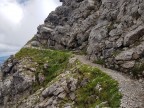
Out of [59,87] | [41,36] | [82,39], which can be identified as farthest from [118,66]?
[41,36]

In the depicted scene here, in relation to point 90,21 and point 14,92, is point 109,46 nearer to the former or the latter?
point 90,21

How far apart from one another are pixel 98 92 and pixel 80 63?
2172 cm

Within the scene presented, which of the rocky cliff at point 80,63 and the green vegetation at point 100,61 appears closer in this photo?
the rocky cliff at point 80,63

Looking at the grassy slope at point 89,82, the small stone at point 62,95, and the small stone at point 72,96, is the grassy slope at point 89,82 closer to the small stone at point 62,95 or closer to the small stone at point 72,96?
the small stone at point 72,96

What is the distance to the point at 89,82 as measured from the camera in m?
67.3

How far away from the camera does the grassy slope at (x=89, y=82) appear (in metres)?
57.8

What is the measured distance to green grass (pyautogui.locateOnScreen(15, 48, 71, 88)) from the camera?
294 feet

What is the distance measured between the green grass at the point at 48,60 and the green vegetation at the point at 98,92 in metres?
20.0

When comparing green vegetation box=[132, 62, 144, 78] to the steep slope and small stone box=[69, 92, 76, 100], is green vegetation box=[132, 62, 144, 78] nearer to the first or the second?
the steep slope

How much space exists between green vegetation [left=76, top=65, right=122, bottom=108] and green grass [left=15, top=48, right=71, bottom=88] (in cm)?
2004

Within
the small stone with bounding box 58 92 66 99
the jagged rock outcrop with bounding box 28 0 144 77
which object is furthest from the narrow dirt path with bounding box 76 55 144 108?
the small stone with bounding box 58 92 66 99

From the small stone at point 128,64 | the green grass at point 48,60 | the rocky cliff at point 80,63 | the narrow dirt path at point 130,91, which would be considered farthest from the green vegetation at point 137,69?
the green grass at point 48,60

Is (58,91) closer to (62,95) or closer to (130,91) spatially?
(62,95)

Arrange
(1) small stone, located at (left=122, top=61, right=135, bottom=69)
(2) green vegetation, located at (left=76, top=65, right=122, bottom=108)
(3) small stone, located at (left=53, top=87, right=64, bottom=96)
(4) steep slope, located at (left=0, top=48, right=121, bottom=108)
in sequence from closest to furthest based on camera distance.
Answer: (2) green vegetation, located at (left=76, top=65, right=122, bottom=108) < (4) steep slope, located at (left=0, top=48, right=121, bottom=108) < (1) small stone, located at (left=122, top=61, right=135, bottom=69) < (3) small stone, located at (left=53, top=87, right=64, bottom=96)
